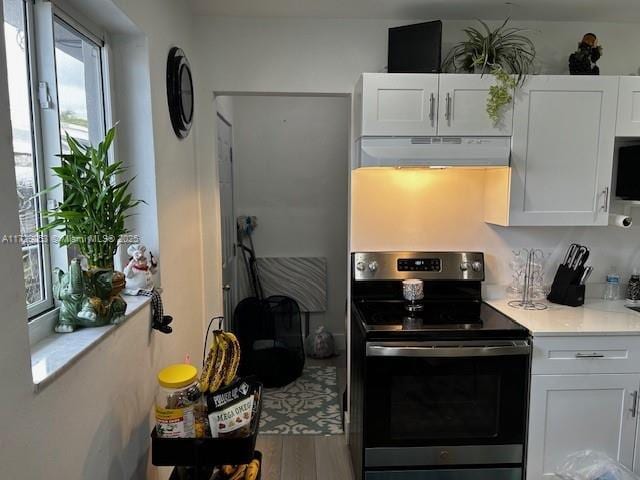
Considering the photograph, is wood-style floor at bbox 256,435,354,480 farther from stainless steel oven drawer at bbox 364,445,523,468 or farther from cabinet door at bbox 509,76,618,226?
cabinet door at bbox 509,76,618,226

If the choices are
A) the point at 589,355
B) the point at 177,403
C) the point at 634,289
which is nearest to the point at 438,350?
the point at 589,355

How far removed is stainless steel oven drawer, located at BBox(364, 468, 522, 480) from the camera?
77.2 inches

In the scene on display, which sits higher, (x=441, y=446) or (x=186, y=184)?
(x=186, y=184)

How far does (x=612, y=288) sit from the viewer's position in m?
2.47

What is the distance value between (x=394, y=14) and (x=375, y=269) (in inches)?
52.3

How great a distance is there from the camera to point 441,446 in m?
1.95

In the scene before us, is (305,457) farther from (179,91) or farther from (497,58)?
(497,58)

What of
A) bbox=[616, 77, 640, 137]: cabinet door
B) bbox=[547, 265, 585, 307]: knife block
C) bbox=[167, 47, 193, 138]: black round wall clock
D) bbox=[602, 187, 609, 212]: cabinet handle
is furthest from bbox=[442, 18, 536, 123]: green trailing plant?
bbox=[167, 47, 193, 138]: black round wall clock

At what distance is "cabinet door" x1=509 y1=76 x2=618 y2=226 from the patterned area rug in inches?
66.1

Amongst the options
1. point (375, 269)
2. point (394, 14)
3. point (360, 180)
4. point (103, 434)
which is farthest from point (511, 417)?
point (394, 14)

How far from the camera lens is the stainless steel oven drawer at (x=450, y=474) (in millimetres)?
1961

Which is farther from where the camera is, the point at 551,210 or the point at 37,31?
the point at 551,210

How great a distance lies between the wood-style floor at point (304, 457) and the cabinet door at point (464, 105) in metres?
1.81

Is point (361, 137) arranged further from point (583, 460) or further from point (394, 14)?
point (583, 460)
